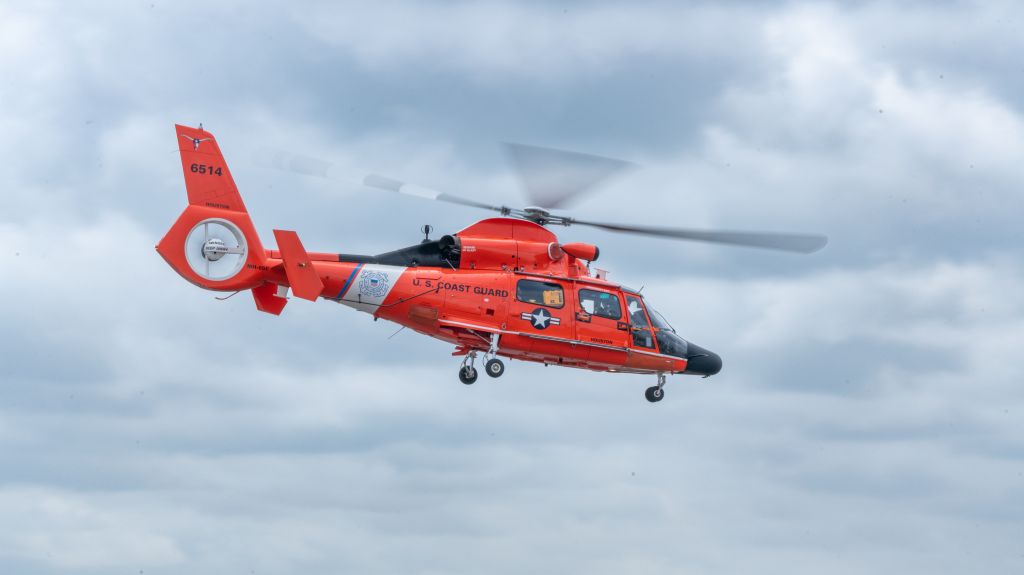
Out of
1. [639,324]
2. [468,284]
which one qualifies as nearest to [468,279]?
[468,284]

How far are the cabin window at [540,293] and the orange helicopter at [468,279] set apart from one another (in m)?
0.03

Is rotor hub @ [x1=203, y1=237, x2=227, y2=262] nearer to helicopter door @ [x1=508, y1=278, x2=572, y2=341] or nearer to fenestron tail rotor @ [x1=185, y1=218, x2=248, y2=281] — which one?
fenestron tail rotor @ [x1=185, y1=218, x2=248, y2=281]

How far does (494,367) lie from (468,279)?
8.79 ft

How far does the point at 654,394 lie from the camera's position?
48938mm

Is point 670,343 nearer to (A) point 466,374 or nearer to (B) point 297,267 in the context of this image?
(A) point 466,374

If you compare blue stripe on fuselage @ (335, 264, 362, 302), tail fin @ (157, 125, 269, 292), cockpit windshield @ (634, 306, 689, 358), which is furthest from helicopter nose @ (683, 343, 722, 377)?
tail fin @ (157, 125, 269, 292)

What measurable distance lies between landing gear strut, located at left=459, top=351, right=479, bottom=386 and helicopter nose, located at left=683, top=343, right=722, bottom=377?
280 inches

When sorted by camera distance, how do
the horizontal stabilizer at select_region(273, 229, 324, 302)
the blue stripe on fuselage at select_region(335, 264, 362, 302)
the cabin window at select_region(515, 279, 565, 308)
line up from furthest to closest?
the cabin window at select_region(515, 279, 565, 308) < the blue stripe on fuselage at select_region(335, 264, 362, 302) < the horizontal stabilizer at select_region(273, 229, 324, 302)

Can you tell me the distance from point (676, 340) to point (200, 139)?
15786mm

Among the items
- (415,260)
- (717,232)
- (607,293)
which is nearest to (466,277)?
(415,260)

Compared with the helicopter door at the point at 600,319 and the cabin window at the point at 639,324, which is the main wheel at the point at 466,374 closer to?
the helicopter door at the point at 600,319

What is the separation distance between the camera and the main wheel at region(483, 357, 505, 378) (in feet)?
149

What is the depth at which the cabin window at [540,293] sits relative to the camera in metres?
45.9

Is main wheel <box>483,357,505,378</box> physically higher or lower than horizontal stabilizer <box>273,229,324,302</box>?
lower
